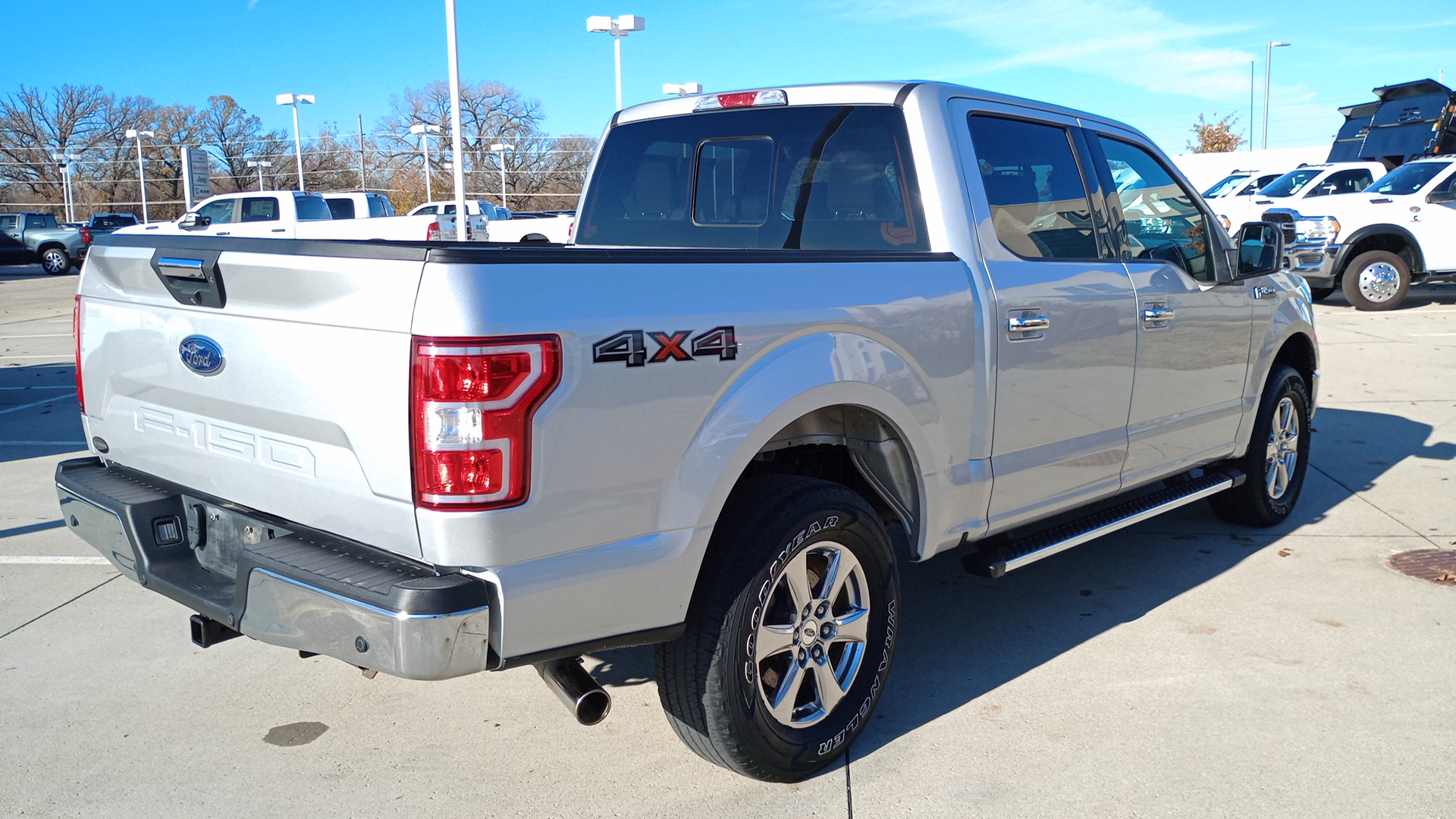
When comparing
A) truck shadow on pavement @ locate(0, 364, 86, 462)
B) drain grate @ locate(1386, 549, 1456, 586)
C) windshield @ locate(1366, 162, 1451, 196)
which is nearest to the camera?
drain grate @ locate(1386, 549, 1456, 586)

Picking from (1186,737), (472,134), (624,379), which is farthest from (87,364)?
(472,134)

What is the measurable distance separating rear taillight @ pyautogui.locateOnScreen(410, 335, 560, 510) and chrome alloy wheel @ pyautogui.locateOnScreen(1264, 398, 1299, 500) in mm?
4290

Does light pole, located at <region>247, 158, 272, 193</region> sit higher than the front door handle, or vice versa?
light pole, located at <region>247, 158, 272, 193</region>

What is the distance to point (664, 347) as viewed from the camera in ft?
8.59

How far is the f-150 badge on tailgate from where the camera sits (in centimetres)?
251

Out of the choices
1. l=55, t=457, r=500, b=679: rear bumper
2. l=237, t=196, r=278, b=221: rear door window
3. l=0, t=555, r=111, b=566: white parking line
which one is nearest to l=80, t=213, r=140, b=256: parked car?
l=237, t=196, r=278, b=221: rear door window

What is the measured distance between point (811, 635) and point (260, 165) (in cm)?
4850

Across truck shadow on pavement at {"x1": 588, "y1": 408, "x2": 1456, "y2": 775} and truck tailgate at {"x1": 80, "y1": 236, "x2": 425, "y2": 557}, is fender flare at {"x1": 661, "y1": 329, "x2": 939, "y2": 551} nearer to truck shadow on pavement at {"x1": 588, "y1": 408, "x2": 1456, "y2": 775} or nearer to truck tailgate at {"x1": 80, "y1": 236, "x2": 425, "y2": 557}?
truck tailgate at {"x1": 80, "y1": 236, "x2": 425, "y2": 557}

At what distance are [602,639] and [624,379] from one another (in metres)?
0.63

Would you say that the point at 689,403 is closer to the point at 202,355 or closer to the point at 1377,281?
the point at 202,355

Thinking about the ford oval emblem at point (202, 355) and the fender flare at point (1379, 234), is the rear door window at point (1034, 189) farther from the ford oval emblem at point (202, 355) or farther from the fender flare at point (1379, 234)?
the fender flare at point (1379, 234)

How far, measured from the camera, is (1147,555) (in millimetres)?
5352

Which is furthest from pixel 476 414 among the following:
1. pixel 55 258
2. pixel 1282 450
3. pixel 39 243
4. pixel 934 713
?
pixel 39 243

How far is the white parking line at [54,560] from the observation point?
5.21m
